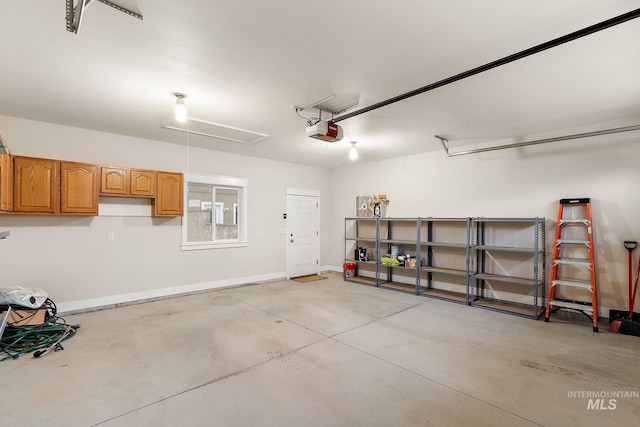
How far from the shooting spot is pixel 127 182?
15.3 ft

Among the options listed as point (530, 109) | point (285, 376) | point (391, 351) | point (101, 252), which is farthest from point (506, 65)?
point (101, 252)

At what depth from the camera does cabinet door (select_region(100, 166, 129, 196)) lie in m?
4.48

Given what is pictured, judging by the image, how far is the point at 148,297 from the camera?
511 cm

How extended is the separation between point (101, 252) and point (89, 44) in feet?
11.3

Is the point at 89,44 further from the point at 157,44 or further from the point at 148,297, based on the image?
the point at 148,297

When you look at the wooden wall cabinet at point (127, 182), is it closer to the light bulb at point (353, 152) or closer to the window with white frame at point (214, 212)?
the window with white frame at point (214, 212)

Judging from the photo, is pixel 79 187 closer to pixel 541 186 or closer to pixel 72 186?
pixel 72 186

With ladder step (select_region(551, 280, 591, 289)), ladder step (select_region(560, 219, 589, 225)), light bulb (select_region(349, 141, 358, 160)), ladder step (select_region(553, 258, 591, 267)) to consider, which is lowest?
ladder step (select_region(551, 280, 591, 289))

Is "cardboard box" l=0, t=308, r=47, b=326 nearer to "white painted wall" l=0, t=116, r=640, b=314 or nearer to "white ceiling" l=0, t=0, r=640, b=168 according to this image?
"white painted wall" l=0, t=116, r=640, b=314

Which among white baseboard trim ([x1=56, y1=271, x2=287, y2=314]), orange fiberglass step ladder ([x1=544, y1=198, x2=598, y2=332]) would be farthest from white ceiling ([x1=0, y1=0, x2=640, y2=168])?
white baseboard trim ([x1=56, y1=271, x2=287, y2=314])

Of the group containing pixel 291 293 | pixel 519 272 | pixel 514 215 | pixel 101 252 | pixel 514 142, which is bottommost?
pixel 291 293

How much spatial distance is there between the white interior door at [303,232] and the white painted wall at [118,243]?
0.62m

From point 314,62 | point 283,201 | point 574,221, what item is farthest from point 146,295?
point 574,221

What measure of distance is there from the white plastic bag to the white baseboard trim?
0.81 metres
